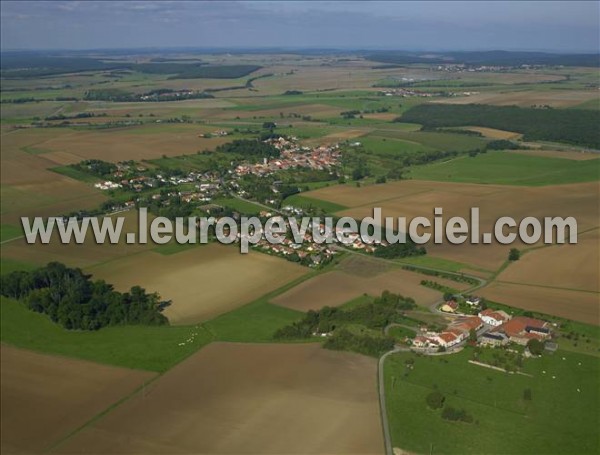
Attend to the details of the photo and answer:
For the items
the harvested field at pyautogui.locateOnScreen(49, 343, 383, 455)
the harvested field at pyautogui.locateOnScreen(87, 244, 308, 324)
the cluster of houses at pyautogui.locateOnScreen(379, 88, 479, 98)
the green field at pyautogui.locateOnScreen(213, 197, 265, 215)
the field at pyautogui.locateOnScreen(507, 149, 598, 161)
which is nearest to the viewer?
the harvested field at pyautogui.locateOnScreen(49, 343, 383, 455)

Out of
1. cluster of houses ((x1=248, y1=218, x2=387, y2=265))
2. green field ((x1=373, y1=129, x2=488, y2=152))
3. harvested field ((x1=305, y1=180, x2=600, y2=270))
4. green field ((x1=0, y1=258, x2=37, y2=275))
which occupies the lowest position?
green field ((x1=0, y1=258, x2=37, y2=275))

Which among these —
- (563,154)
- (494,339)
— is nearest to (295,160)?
(563,154)

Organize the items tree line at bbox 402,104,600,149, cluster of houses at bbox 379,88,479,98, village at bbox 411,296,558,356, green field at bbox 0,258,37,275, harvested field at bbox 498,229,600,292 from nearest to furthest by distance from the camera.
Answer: village at bbox 411,296,558,356 → harvested field at bbox 498,229,600,292 → green field at bbox 0,258,37,275 → tree line at bbox 402,104,600,149 → cluster of houses at bbox 379,88,479,98

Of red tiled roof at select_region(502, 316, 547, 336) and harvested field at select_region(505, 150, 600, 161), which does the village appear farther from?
harvested field at select_region(505, 150, 600, 161)

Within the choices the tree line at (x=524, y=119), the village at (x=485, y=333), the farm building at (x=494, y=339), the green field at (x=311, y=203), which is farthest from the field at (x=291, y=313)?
the farm building at (x=494, y=339)

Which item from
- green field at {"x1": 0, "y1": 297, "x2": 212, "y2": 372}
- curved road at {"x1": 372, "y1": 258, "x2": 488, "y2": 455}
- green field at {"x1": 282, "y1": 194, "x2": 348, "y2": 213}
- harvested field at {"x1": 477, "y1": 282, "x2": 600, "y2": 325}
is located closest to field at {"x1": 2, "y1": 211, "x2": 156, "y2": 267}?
green field at {"x1": 0, "y1": 297, "x2": 212, "y2": 372}

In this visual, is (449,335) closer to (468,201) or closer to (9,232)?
(468,201)

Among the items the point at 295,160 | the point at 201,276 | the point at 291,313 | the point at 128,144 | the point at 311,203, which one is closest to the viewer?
the point at 291,313
